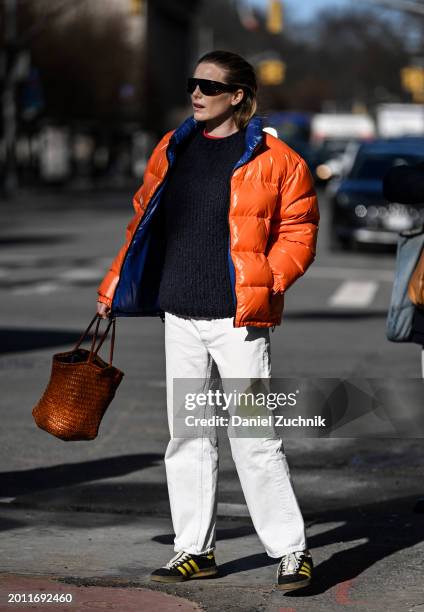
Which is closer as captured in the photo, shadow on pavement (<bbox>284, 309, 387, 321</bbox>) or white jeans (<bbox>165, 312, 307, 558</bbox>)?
white jeans (<bbox>165, 312, 307, 558</bbox>)

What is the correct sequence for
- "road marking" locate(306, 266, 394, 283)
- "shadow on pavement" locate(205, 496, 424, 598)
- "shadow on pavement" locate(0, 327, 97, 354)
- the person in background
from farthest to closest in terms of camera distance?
"road marking" locate(306, 266, 394, 283)
"shadow on pavement" locate(0, 327, 97, 354)
the person in background
"shadow on pavement" locate(205, 496, 424, 598)

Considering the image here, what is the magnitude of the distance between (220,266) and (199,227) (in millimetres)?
156

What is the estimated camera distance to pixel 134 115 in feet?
263

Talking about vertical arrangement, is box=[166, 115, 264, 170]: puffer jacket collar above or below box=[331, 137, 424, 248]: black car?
above

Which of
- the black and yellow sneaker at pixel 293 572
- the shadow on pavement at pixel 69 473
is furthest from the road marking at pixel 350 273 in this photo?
the black and yellow sneaker at pixel 293 572

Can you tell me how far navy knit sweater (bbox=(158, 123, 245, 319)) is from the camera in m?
5.18

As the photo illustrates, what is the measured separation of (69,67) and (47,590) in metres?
62.3

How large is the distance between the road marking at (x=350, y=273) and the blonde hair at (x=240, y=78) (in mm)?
14176

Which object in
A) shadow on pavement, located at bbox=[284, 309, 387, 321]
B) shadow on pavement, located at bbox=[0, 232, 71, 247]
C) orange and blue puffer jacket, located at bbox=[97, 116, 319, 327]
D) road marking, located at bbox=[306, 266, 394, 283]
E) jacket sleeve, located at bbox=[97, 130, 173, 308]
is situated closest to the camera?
orange and blue puffer jacket, located at bbox=[97, 116, 319, 327]

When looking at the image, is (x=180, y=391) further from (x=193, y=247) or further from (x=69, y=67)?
(x=69, y=67)

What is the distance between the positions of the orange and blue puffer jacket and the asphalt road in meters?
0.98

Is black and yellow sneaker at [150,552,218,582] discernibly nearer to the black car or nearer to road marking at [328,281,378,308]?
road marking at [328,281,378,308]

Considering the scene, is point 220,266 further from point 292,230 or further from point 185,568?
point 185,568

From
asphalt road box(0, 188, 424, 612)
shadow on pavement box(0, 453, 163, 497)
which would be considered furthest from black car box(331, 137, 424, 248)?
shadow on pavement box(0, 453, 163, 497)
